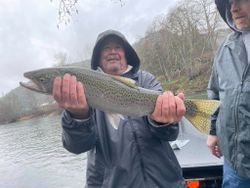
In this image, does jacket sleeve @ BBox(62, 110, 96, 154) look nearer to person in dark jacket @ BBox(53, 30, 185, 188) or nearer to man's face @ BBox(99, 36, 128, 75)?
person in dark jacket @ BBox(53, 30, 185, 188)

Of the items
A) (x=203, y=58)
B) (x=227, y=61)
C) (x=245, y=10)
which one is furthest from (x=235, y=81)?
(x=203, y=58)

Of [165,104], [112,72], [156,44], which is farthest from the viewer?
[156,44]

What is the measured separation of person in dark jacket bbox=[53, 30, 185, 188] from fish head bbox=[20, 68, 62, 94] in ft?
0.19

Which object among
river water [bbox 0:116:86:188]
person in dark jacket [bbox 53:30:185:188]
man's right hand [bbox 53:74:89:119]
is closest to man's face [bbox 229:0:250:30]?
person in dark jacket [bbox 53:30:185:188]

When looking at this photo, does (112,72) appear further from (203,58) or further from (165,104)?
(203,58)

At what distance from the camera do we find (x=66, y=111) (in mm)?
2920

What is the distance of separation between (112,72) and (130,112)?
1.87ft

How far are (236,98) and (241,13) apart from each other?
0.82 m

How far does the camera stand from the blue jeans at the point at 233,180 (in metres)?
3.08

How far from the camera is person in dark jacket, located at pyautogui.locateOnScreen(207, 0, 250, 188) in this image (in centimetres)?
296

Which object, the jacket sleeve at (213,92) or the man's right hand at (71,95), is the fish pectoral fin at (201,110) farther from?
the man's right hand at (71,95)

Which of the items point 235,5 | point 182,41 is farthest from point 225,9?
point 182,41

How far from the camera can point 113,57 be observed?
3336mm

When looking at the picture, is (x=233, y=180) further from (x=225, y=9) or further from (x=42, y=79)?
(x=42, y=79)
